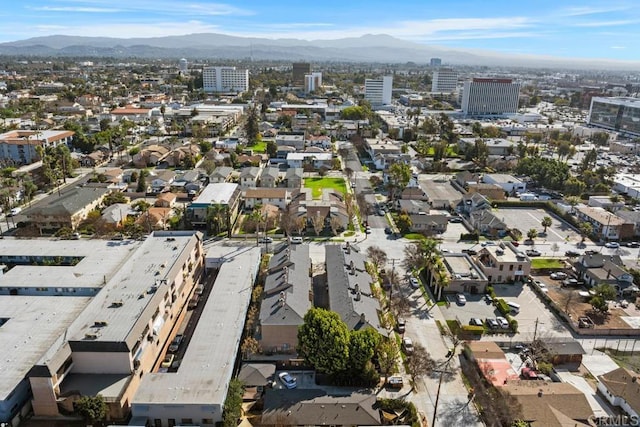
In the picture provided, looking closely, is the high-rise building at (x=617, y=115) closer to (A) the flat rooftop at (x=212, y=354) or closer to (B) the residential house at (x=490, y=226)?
(B) the residential house at (x=490, y=226)

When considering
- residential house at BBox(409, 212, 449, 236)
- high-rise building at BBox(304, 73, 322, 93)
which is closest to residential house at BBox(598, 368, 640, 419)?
residential house at BBox(409, 212, 449, 236)

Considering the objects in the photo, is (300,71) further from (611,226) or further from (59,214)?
(611,226)

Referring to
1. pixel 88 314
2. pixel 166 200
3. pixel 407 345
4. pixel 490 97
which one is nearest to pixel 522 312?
pixel 407 345

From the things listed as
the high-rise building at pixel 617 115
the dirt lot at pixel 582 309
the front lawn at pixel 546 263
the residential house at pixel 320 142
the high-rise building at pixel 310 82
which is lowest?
the dirt lot at pixel 582 309

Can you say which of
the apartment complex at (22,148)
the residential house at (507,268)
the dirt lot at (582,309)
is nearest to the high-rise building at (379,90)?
the apartment complex at (22,148)

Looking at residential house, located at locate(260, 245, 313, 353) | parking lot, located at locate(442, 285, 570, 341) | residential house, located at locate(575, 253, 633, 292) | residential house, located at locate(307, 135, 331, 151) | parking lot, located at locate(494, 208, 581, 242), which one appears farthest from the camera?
residential house, located at locate(307, 135, 331, 151)

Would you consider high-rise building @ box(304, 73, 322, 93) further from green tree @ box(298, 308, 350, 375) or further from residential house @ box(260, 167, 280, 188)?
green tree @ box(298, 308, 350, 375)
